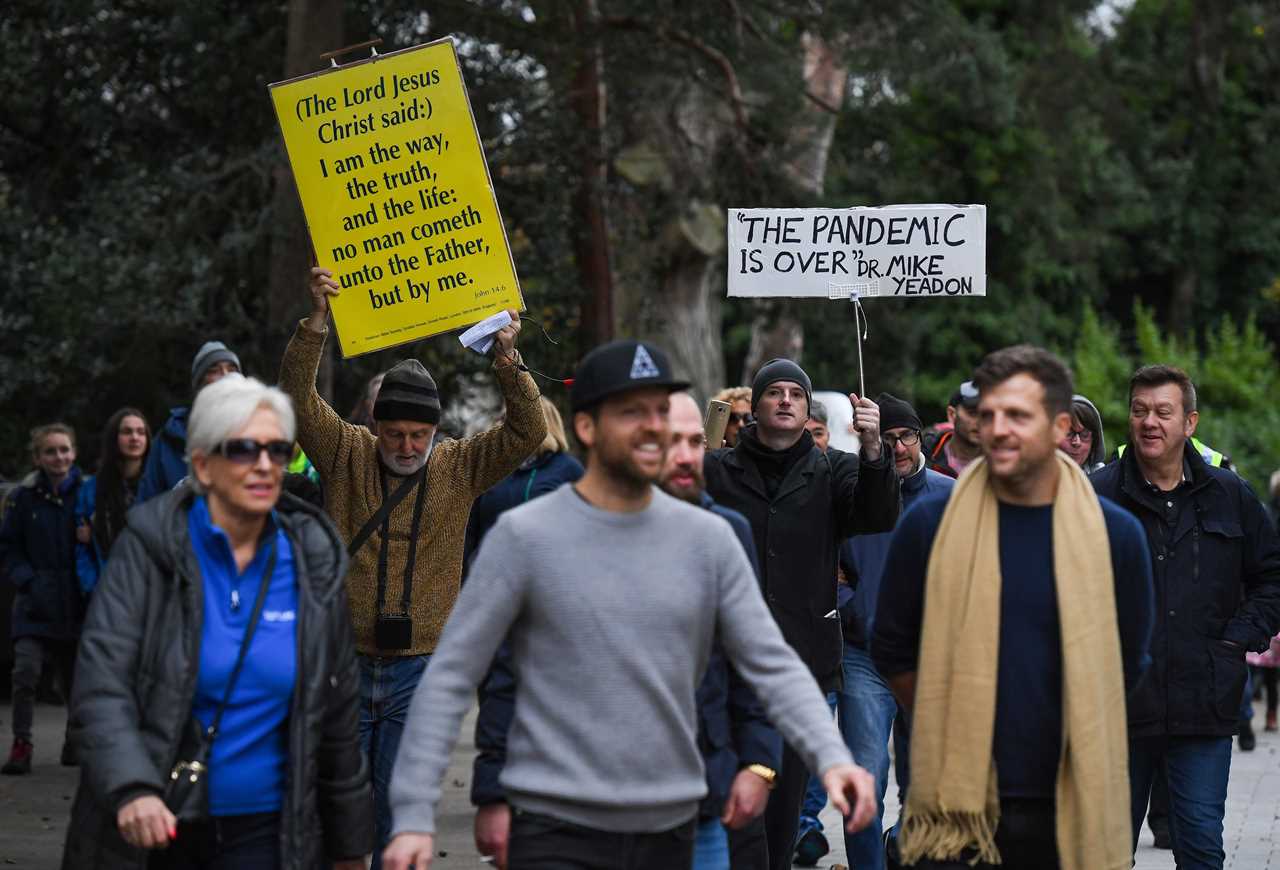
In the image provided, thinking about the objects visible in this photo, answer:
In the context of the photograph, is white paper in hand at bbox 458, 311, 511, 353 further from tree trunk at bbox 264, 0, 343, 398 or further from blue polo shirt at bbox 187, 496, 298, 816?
tree trunk at bbox 264, 0, 343, 398

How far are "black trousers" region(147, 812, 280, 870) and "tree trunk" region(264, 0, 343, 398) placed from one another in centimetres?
923

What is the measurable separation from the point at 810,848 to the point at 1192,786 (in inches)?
103

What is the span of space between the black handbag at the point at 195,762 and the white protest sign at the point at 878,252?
13.3ft

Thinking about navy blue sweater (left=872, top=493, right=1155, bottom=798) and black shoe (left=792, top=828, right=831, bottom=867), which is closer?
navy blue sweater (left=872, top=493, right=1155, bottom=798)

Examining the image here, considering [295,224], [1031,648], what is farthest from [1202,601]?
[295,224]

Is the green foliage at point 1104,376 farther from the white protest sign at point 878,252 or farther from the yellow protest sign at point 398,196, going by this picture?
the yellow protest sign at point 398,196

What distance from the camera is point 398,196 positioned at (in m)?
7.38

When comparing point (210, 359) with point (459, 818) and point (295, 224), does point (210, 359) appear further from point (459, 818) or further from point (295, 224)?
point (295, 224)

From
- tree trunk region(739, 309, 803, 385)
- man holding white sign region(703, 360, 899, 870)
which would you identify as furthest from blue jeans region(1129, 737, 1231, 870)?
tree trunk region(739, 309, 803, 385)

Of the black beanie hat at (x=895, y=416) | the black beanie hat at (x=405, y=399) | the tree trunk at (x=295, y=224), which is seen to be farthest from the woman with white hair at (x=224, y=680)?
the tree trunk at (x=295, y=224)

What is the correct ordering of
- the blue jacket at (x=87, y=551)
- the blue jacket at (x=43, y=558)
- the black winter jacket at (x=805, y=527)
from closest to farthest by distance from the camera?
the black winter jacket at (x=805, y=527), the blue jacket at (x=87, y=551), the blue jacket at (x=43, y=558)

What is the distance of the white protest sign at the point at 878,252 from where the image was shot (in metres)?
8.03

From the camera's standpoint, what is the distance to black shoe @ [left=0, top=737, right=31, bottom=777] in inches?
447

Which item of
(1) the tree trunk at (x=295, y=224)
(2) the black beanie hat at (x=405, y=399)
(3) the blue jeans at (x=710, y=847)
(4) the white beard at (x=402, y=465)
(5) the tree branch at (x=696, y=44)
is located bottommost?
(3) the blue jeans at (x=710, y=847)
